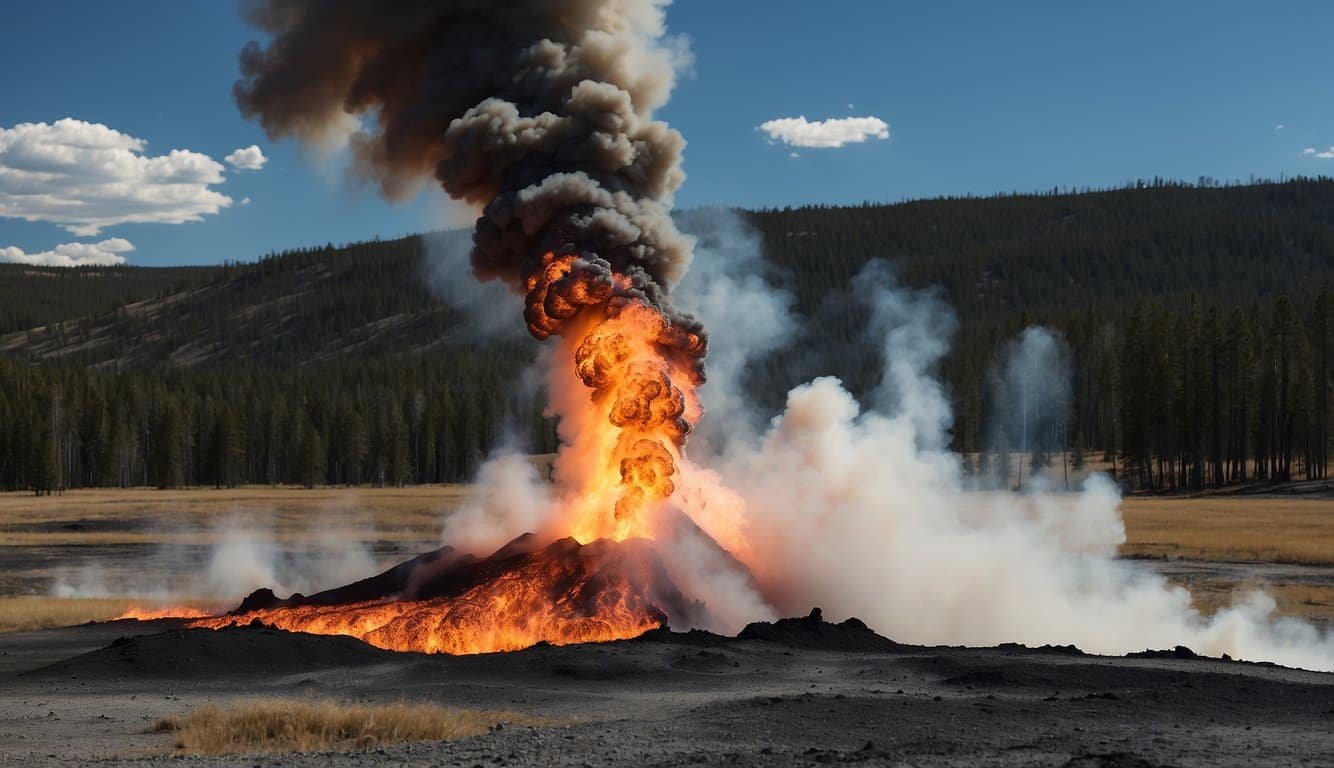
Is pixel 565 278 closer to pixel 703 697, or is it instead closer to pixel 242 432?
pixel 703 697

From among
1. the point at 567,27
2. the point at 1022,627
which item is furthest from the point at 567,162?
the point at 1022,627

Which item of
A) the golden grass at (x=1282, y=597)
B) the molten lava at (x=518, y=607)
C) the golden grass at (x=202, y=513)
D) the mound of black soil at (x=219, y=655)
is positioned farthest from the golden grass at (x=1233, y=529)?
the golden grass at (x=202, y=513)

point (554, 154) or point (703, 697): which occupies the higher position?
point (554, 154)

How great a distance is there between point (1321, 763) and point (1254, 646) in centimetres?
1700

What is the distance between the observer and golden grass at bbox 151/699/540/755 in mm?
16891

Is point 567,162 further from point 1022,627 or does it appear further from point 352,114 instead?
point 1022,627

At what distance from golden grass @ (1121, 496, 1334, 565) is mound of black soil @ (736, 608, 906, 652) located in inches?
983

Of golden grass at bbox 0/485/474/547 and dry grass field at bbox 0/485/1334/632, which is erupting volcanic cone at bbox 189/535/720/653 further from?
golden grass at bbox 0/485/474/547

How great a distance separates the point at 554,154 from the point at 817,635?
14805 mm

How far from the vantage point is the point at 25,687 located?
24109mm

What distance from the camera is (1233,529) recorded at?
58.9 m

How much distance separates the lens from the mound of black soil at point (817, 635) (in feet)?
94.2

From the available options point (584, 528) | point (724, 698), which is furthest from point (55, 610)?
point (724, 698)

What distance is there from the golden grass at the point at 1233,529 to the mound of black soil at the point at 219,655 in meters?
35.0
